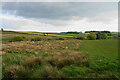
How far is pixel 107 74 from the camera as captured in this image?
19.3 feet

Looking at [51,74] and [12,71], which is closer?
[51,74]

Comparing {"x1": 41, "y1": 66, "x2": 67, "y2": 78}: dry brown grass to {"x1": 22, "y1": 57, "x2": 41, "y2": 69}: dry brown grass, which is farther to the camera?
{"x1": 22, "y1": 57, "x2": 41, "y2": 69}: dry brown grass

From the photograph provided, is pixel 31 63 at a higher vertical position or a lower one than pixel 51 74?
higher

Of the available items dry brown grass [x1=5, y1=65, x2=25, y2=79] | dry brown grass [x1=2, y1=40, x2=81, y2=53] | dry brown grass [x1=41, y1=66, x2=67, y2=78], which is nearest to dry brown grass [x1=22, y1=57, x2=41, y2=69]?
dry brown grass [x1=5, y1=65, x2=25, y2=79]

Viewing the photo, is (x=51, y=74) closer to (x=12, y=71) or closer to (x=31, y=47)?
(x=12, y=71)

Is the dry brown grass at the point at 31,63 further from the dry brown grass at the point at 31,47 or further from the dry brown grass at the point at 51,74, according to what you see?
the dry brown grass at the point at 31,47

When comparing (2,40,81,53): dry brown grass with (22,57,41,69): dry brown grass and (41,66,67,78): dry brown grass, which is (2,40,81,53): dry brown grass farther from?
(41,66,67,78): dry brown grass

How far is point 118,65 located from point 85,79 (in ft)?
10.6

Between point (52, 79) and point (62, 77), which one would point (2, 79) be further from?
point (62, 77)

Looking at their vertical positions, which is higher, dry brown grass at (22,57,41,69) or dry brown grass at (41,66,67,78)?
dry brown grass at (22,57,41,69)

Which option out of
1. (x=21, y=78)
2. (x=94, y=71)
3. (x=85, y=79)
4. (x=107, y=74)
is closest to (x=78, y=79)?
(x=85, y=79)

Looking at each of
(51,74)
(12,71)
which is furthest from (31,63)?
(51,74)

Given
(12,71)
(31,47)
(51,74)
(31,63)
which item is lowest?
(51,74)

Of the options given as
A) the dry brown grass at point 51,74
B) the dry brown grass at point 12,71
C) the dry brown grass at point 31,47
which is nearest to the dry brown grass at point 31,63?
the dry brown grass at point 12,71
